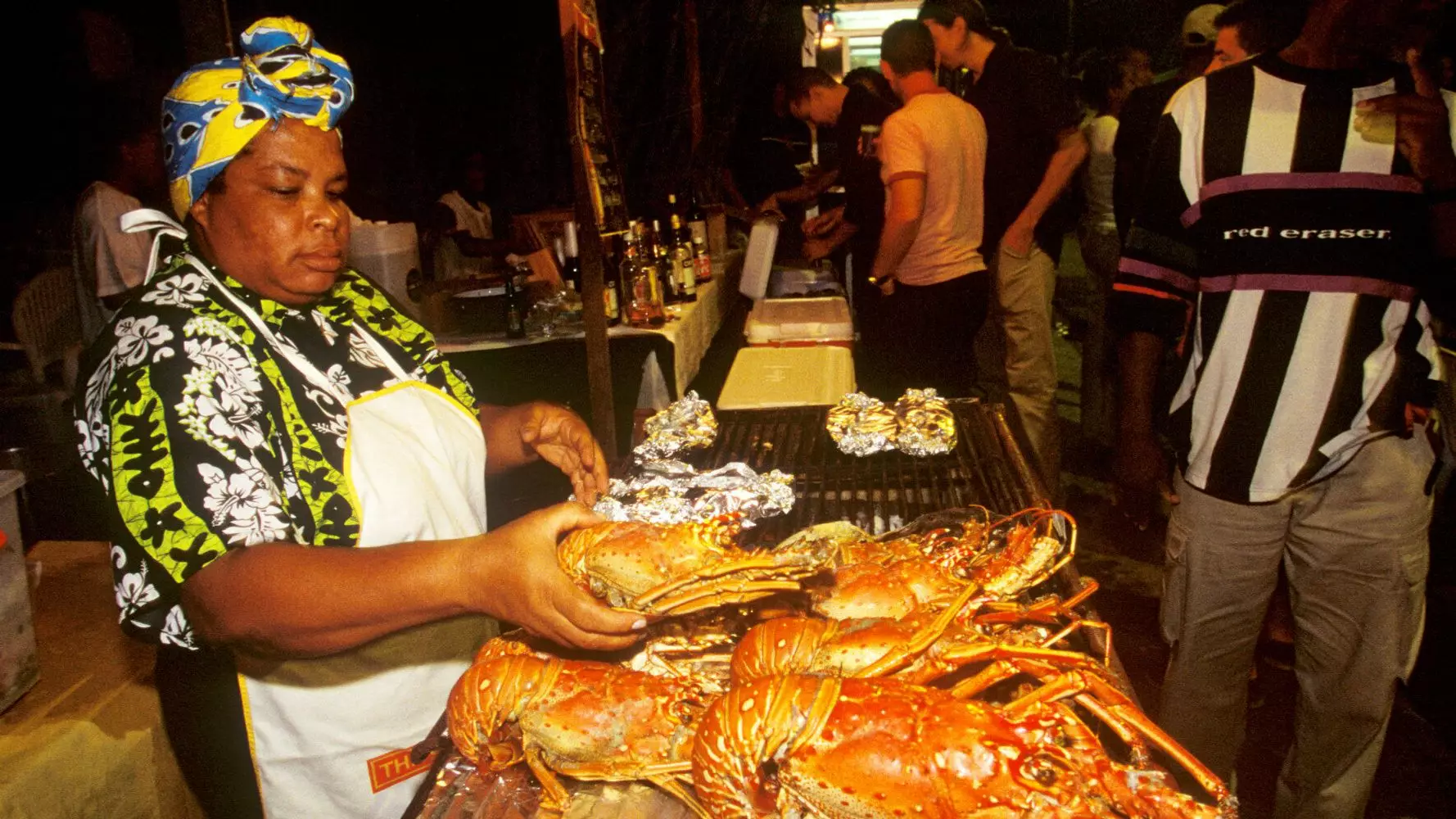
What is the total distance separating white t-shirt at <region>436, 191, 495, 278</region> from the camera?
8312 mm

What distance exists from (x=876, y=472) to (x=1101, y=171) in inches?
188

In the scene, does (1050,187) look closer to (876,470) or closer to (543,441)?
(876,470)

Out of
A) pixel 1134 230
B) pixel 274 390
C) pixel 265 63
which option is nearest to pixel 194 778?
pixel 274 390

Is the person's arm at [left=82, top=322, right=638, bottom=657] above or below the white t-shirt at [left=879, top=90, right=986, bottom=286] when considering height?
below

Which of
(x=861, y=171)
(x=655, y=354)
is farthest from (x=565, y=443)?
(x=861, y=171)

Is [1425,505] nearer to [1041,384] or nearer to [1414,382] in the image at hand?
[1414,382]

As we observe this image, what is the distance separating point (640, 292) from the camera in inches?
193

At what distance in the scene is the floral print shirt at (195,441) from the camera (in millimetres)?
1445

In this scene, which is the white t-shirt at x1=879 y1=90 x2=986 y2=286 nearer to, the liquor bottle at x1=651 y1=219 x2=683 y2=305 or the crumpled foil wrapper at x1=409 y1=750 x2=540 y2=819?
the liquor bottle at x1=651 y1=219 x2=683 y2=305

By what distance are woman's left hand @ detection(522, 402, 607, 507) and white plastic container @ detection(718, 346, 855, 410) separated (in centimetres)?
123

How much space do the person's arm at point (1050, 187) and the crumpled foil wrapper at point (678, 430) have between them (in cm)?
349

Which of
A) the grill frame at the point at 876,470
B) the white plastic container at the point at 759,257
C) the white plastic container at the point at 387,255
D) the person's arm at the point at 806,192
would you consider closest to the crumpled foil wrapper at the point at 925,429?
the grill frame at the point at 876,470

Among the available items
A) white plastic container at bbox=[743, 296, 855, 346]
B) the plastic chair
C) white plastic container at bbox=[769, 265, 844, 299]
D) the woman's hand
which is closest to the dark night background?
the plastic chair

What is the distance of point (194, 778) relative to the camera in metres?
2.11
